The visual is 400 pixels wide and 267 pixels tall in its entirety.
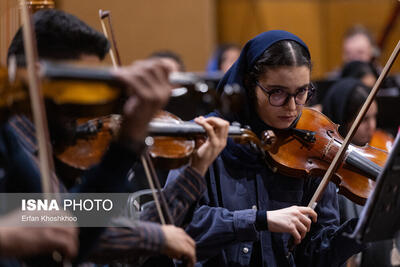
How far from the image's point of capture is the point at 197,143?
1397mm

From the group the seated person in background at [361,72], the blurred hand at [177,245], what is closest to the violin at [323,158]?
the blurred hand at [177,245]

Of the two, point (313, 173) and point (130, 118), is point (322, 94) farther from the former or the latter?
point (130, 118)

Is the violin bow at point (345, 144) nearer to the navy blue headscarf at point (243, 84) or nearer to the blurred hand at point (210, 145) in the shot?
the navy blue headscarf at point (243, 84)

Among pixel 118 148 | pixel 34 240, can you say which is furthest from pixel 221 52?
pixel 34 240

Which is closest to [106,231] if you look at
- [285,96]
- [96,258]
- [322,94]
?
[96,258]

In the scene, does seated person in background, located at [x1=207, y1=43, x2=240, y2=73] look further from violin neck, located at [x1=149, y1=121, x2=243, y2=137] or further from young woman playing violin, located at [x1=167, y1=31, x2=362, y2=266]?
violin neck, located at [x1=149, y1=121, x2=243, y2=137]

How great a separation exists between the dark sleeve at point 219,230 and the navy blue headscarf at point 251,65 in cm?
32

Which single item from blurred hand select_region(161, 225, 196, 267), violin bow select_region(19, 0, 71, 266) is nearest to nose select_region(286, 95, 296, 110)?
blurred hand select_region(161, 225, 196, 267)

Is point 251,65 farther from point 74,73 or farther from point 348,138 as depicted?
point 74,73

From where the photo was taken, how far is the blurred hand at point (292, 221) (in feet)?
4.88

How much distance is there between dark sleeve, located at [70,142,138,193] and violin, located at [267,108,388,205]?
28.6 inches

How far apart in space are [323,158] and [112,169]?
89 centimetres

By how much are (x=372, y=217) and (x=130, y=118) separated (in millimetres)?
652

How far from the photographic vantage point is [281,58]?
5.51 feet
